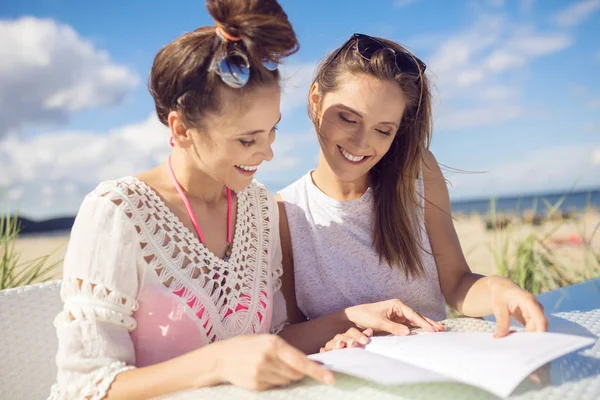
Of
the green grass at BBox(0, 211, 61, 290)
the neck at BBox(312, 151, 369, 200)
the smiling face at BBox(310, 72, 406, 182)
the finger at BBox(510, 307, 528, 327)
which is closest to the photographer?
the finger at BBox(510, 307, 528, 327)

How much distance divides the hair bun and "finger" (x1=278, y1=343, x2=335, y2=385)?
0.81m

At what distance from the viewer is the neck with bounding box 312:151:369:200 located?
2184 millimetres

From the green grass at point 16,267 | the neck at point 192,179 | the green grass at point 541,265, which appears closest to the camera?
the neck at point 192,179

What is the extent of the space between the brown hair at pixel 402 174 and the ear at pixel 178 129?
654 millimetres

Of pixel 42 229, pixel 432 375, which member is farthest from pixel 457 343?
pixel 42 229

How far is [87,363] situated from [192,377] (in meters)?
0.28

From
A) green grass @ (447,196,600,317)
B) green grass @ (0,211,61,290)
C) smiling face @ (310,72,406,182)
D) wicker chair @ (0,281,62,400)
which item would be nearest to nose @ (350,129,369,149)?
smiling face @ (310,72,406,182)

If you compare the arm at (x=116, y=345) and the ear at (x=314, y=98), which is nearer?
the arm at (x=116, y=345)

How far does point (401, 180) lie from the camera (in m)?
2.11

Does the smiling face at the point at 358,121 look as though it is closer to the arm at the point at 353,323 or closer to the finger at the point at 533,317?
the arm at the point at 353,323

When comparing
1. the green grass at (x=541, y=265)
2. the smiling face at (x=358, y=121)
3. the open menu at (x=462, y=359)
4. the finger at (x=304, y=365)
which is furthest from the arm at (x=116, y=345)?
the green grass at (x=541, y=265)

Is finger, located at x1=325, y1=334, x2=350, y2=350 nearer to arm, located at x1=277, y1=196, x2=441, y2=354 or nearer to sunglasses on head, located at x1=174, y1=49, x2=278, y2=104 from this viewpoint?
arm, located at x1=277, y1=196, x2=441, y2=354

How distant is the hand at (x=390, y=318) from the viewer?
4.88 ft

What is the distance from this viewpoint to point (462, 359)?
103 centimetres
